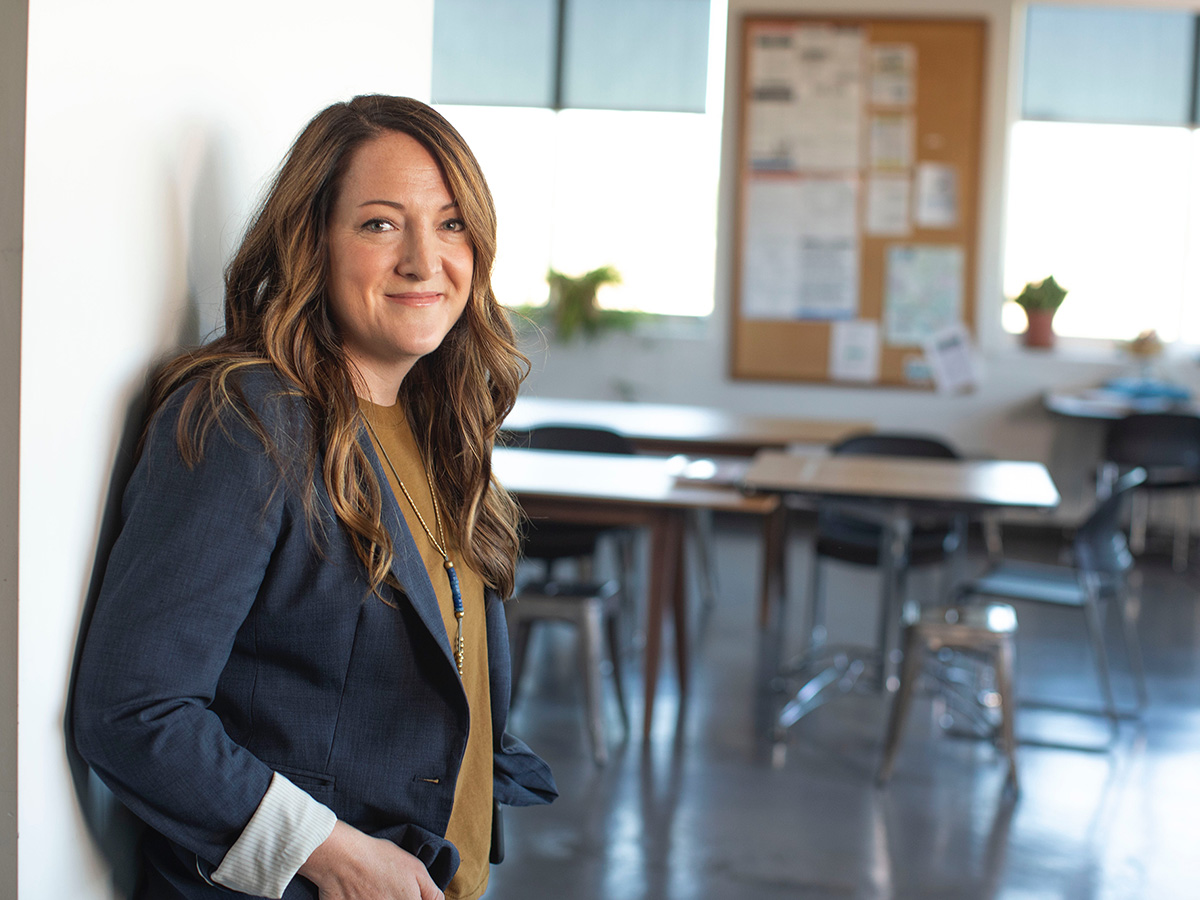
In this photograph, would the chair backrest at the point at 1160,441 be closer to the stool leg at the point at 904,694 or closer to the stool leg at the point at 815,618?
the stool leg at the point at 815,618

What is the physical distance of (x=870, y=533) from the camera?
416 cm

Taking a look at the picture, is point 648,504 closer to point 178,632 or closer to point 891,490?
point 891,490

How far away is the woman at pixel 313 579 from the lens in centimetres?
93

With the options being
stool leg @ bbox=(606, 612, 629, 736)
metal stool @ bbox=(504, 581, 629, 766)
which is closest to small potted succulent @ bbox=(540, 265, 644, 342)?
stool leg @ bbox=(606, 612, 629, 736)

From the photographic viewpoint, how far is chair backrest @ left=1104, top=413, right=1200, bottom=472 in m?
5.80

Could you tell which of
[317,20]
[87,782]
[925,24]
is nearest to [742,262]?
[925,24]

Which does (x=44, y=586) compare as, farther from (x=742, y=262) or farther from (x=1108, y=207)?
(x=1108, y=207)

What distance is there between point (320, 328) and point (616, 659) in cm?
267

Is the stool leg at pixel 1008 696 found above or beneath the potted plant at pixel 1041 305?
beneath

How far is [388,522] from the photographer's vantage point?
1077 mm

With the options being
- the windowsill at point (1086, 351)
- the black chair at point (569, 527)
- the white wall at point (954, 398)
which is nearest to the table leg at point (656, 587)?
the black chair at point (569, 527)

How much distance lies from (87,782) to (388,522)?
1.13 ft

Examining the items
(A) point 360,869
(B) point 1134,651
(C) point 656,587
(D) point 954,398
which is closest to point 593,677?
(C) point 656,587

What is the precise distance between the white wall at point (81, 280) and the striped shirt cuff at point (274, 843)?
0.15m
